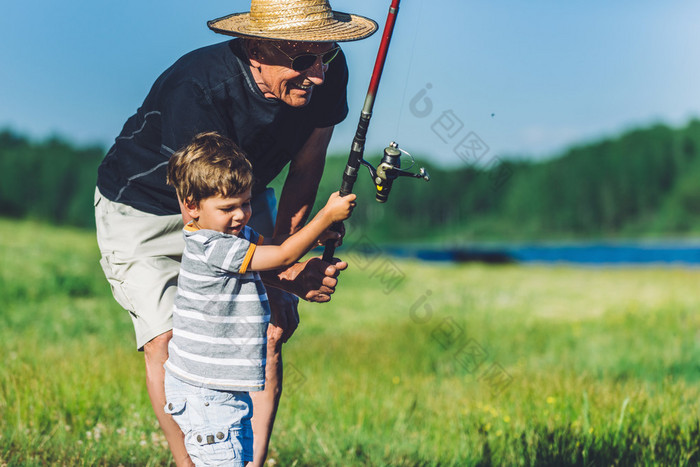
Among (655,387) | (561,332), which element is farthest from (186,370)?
(561,332)

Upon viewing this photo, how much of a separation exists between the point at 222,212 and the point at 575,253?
4631 centimetres

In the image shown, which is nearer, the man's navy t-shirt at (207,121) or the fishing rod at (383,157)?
the fishing rod at (383,157)

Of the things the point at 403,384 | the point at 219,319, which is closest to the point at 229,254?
the point at 219,319

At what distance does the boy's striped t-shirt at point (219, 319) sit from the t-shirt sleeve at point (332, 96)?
1.24 meters

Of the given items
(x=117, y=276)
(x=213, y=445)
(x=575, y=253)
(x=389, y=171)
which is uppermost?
(x=389, y=171)

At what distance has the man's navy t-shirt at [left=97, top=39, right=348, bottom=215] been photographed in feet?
11.0

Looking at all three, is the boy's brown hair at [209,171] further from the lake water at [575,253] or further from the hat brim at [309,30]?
the lake water at [575,253]

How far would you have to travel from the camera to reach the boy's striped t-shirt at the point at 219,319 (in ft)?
9.49

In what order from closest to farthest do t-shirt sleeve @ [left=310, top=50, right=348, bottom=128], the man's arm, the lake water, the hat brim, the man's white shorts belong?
the hat brim
the man's white shorts
t-shirt sleeve @ [left=310, top=50, right=348, bottom=128]
the man's arm
the lake water

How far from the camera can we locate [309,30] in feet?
10.7

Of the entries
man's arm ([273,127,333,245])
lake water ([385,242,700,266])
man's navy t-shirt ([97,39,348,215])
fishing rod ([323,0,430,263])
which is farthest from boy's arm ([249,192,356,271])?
lake water ([385,242,700,266])

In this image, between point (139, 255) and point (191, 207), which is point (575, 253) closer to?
point (139, 255)

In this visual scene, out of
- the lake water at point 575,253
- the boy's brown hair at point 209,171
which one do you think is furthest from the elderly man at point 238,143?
the lake water at point 575,253

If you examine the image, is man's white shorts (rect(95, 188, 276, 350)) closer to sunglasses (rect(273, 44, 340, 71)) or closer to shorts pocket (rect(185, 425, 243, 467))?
shorts pocket (rect(185, 425, 243, 467))
